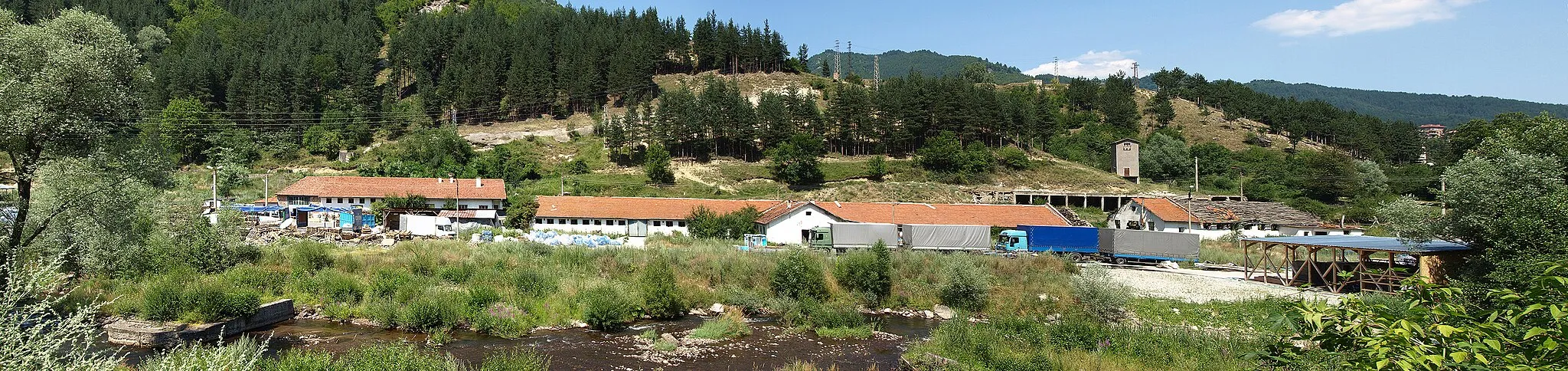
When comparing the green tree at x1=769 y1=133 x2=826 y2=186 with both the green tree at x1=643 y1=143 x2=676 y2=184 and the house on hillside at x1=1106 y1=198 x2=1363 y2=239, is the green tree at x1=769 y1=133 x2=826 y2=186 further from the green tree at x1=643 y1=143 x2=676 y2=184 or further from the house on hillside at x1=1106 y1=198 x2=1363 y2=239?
the house on hillside at x1=1106 y1=198 x2=1363 y2=239

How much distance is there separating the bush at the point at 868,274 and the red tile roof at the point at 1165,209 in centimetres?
2735

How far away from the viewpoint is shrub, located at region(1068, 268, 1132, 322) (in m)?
22.0

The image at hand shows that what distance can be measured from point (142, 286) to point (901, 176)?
5046cm

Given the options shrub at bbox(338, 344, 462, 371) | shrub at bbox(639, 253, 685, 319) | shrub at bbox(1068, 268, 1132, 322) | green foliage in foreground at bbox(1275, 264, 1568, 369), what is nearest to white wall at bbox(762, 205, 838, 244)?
shrub at bbox(639, 253, 685, 319)

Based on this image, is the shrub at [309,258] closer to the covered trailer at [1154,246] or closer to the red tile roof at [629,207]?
the red tile roof at [629,207]

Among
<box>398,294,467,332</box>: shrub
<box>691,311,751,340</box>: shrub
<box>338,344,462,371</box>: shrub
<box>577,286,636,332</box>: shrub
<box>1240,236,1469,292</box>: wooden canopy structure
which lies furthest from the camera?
<box>1240,236,1469,292</box>: wooden canopy structure

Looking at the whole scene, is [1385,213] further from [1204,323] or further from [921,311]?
[921,311]

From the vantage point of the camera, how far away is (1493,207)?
19.2 metres

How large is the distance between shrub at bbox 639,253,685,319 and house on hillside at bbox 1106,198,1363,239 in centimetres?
3408

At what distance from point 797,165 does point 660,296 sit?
39099 mm

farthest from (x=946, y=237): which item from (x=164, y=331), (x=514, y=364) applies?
(x=164, y=331)

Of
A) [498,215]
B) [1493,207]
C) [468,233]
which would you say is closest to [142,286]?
Result: [468,233]

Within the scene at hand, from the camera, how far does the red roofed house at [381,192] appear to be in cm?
4825

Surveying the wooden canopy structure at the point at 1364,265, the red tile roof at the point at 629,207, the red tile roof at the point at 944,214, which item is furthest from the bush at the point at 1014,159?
the wooden canopy structure at the point at 1364,265
